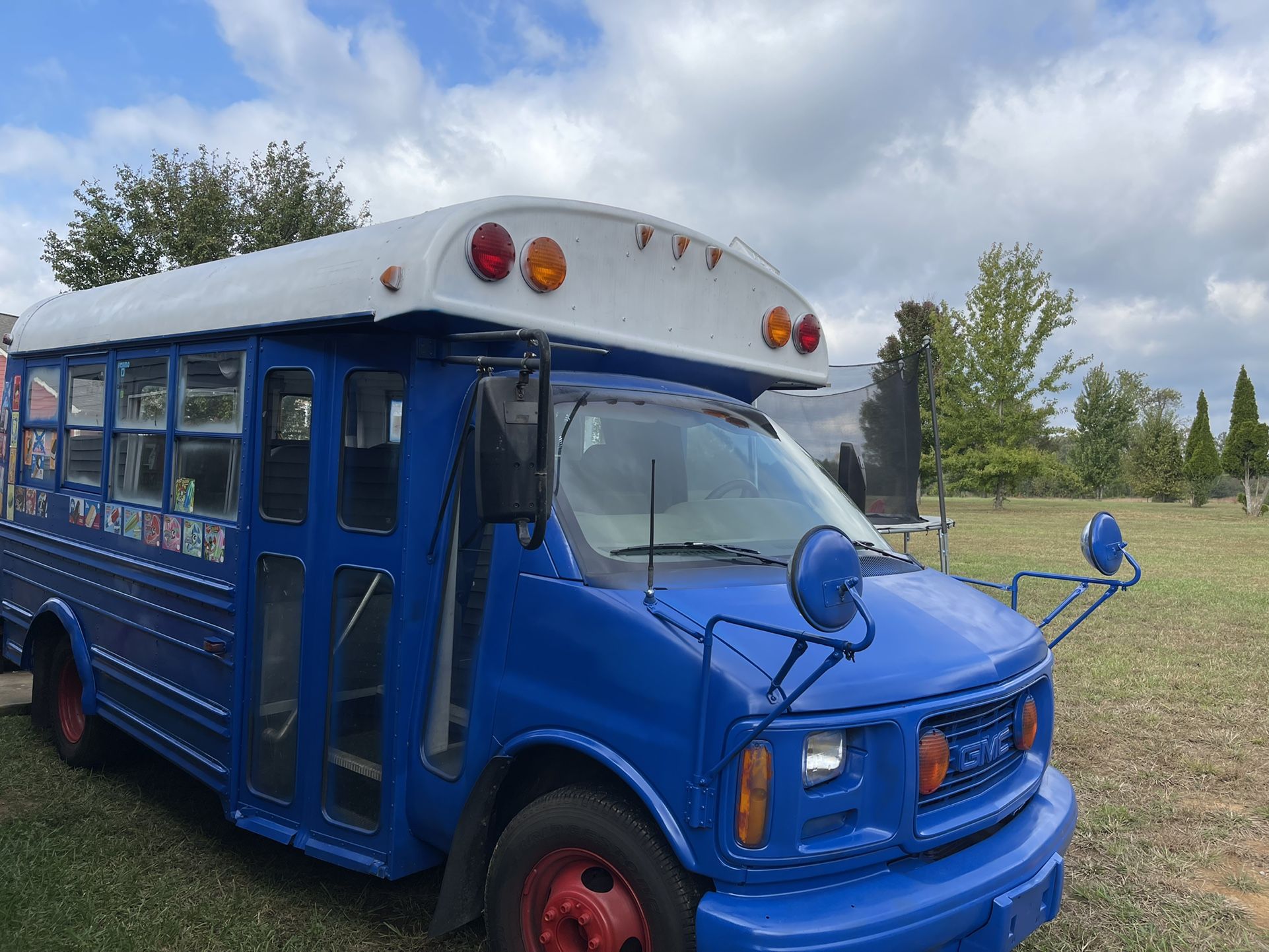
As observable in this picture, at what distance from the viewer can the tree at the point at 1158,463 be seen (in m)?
48.1

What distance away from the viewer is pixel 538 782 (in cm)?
308

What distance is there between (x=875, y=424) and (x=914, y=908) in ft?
23.7

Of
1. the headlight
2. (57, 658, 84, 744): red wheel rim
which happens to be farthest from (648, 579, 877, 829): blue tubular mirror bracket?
(57, 658, 84, 744): red wheel rim

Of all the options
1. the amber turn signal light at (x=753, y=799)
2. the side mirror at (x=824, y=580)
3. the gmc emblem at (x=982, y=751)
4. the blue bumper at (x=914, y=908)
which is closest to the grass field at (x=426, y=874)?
the blue bumper at (x=914, y=908)

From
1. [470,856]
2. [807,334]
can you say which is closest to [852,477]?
[807,334]

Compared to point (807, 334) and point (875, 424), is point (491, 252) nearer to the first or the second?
point (807, 334)

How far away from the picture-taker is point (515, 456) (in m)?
2.76

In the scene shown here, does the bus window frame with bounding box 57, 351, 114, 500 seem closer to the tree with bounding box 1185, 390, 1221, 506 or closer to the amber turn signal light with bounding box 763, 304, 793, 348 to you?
the amber turn signal light with bounding box 763, 304, 793, 348

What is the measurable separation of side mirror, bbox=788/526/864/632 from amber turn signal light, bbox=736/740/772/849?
1.29 ft

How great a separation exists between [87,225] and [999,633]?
20.6 m

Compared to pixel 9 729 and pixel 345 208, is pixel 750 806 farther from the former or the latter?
pixel 345 208

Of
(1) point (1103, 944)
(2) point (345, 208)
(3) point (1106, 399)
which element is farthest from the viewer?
(3) point (1106, 399)

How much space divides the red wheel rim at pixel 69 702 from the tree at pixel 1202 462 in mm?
44754

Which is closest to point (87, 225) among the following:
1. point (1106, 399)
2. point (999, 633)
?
point (999, 633)
